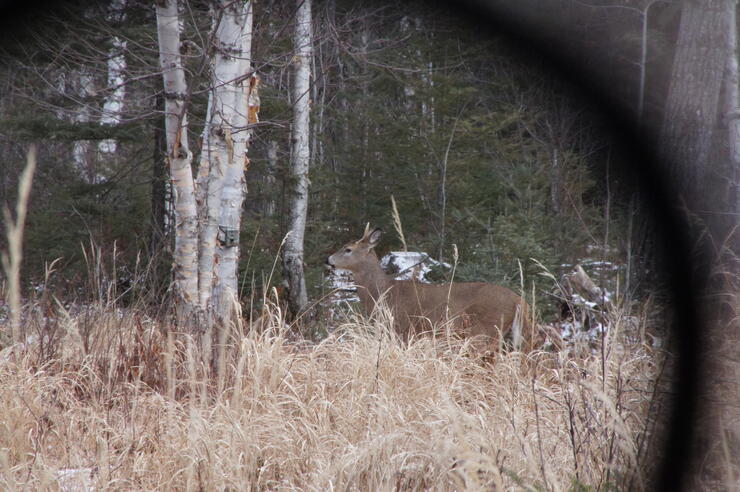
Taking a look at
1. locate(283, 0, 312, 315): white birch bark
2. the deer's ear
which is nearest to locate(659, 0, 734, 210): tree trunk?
the deer's ear

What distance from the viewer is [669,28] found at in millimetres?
9422

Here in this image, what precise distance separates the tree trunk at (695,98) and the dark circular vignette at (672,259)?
152 millimetres

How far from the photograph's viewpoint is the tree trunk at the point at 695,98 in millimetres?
5148

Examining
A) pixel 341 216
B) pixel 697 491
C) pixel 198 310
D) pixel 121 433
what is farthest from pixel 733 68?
pixel 341 216

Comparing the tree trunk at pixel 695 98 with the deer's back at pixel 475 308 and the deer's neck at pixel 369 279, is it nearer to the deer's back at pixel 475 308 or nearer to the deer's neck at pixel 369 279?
the deer's back at pixel 475 308

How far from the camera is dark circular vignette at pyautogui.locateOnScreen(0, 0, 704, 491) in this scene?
3.10m

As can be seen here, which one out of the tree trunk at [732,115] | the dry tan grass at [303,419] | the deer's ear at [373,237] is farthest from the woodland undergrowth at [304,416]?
the deer's ear at [373,237]

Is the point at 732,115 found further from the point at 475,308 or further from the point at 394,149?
the point at 394,149

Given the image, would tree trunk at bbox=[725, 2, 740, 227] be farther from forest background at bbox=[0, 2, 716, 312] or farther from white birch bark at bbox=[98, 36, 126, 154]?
white birch bark at bbox=[98, 36, 126, 154]

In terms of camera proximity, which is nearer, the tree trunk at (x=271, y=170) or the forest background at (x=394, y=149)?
the forest background at (x=394, y=149)

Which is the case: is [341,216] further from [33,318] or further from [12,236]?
[12,236]

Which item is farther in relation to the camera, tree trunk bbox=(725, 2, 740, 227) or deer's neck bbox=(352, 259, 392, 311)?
deer's neck bbox=(352, 259, 392, 311)

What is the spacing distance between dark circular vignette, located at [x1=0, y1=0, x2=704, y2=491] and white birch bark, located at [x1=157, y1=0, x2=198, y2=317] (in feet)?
10.4

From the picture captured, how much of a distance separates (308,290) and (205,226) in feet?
13.6
